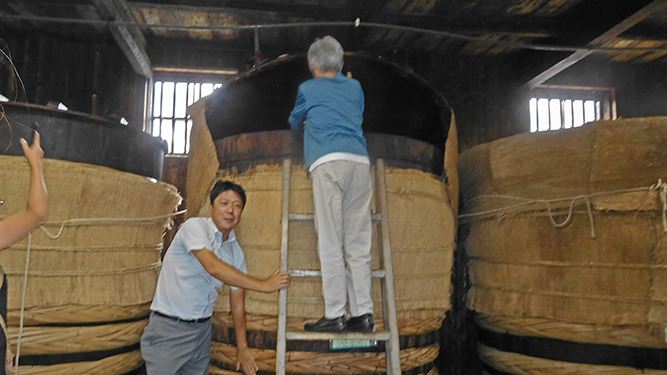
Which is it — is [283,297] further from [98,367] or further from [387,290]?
[98,367]

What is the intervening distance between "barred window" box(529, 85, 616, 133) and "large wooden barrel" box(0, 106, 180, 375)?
6529 mm

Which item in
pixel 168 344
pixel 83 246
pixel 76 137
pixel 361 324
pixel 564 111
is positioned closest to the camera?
pixel 361 324

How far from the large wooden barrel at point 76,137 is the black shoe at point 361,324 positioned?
1.75 meters

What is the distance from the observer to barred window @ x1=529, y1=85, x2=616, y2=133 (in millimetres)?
7496

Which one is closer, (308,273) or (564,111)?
(308,273)

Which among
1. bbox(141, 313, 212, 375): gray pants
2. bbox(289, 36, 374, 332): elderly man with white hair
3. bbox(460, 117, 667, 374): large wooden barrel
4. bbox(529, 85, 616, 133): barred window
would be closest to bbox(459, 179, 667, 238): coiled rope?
bbox(460, 117, 667, 374): large wooden barrel

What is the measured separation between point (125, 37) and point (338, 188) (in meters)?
4.12

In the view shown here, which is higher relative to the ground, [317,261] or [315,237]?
[315,237]

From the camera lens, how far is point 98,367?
2691 millimetres

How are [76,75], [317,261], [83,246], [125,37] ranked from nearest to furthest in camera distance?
[317,261]
[83,246]
[125,37]
[76,75]

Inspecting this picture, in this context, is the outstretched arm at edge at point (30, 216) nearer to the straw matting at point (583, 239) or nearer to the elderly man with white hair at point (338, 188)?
the elderly man with white hair at point (338, 188)

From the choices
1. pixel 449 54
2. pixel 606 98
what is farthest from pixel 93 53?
pixel 606 98

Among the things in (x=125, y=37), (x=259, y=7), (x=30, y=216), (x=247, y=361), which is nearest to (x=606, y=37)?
(x=259, y=7)

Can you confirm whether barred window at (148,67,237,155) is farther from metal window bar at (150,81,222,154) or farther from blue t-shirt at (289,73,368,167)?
blue t-shirt at (289,73,368,167)
